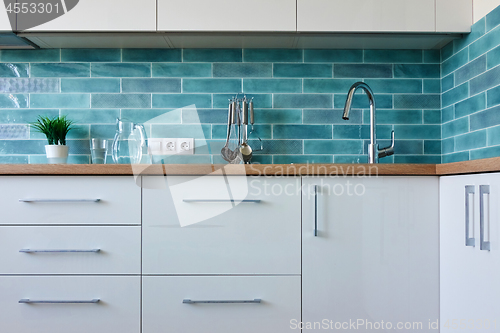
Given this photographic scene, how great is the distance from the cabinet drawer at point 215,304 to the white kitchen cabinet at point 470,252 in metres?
0.61

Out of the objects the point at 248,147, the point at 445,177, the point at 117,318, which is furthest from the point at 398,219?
the point at 117,318

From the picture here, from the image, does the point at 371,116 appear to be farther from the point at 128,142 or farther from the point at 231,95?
the point at 128,142

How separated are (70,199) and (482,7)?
6.16 feet

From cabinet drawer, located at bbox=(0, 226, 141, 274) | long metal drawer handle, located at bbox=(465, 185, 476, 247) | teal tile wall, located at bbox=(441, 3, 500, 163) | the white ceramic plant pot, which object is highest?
teal tile wall, located at bbox=(441, 3, 500, 163)

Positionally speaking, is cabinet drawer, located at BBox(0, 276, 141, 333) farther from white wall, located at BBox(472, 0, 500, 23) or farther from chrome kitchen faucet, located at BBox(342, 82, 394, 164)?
white wall, located at BBox(472, 0, 500, 23)

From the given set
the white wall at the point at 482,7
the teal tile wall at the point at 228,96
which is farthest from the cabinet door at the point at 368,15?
the teal tile wall at the point at 228,96

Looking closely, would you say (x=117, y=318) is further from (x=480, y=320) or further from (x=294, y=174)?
(x=480, y=320)

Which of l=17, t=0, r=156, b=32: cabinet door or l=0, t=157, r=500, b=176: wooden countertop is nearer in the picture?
l=0, t=157, r=500, b=176: wooden countertop

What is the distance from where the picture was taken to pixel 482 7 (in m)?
1.77

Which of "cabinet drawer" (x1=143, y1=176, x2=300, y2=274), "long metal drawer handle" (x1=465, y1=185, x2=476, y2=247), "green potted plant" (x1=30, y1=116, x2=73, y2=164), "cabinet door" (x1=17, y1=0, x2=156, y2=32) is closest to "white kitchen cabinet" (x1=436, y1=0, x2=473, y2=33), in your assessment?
"long metal drawer handle" (x1=465, y1=185, x2=476, y2=247)

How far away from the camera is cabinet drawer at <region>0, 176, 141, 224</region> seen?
1.54 metres

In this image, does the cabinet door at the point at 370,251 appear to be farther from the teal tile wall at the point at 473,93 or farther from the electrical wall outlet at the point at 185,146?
the electrical wall outlet at the point at 185,146

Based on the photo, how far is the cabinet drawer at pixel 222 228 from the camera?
1.54 metres

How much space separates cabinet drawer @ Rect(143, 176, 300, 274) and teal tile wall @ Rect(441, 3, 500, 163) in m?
0.87
